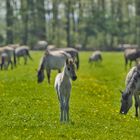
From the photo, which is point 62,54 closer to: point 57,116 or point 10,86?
point 10,86

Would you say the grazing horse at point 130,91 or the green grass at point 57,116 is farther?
the grazing horse at point 130,91

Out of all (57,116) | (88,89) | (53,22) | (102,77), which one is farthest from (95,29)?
(57,116)

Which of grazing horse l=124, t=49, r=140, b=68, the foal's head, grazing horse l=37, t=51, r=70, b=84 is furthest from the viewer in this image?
grazing horse l=124, t=49, r=140, b=68

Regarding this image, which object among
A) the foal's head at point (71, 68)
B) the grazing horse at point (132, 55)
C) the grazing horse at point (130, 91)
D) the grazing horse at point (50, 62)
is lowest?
the grazing horse at point (132, 55)

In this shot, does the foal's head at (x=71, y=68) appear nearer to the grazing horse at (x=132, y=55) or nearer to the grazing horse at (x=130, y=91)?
the grazing horse at (x=130, y=91)

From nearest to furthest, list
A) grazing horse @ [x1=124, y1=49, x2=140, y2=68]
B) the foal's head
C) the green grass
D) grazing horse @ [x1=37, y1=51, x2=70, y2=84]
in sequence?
1. the green grass
2. the foal's head
3. grazing horse @ [x1=37, y1=51, x2=70, y2=84]
4. grazing horse @ [x1=124, y1=49, x2=140, y2=68]

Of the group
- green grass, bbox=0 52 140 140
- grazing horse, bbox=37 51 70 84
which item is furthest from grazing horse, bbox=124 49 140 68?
green grass, bbox=0 52 140 140

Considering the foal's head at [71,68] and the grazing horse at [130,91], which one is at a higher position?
the foal's head at [71,68]

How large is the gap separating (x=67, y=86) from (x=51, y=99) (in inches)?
245

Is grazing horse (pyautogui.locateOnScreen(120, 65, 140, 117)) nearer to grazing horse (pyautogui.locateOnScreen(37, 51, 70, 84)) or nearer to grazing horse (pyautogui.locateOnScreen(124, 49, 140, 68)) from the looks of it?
grazing horse (pyautogui.locateOnScreen(37, 51, 70, 84))

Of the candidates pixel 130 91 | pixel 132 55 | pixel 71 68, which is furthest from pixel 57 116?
pixel 132 55

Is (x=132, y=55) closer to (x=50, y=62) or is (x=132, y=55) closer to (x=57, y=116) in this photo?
(x=50, y=62)

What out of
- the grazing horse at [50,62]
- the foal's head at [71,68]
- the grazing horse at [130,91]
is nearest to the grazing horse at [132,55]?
the grazing horse at [50,62]

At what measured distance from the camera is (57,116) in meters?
18.2
